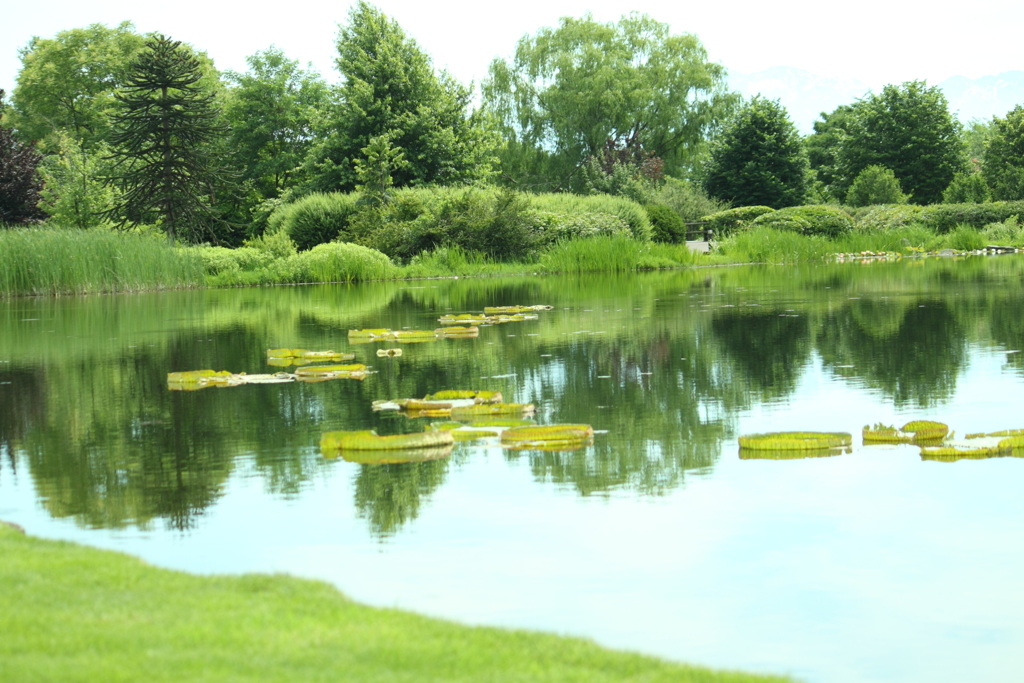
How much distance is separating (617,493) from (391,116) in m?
36.2

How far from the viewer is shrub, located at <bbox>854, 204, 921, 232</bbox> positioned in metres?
40.8

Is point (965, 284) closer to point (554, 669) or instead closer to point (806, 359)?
point (806, 359)

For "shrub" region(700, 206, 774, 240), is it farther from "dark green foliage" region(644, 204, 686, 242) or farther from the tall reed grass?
the tall reed grass

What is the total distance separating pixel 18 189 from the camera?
37.0m

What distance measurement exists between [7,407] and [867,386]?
7033 millimetres

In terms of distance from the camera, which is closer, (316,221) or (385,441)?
(385,441)

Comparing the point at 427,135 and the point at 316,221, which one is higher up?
the point at 427,135

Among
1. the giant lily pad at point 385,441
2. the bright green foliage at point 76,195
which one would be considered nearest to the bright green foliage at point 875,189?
the bright green foliage at point 76,195

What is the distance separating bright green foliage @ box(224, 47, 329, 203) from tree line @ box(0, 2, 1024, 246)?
4.6 inches

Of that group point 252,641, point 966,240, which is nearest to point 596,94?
point 966,240

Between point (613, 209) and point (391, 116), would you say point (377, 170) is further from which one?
point (613, 209)

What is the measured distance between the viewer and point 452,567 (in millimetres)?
4195

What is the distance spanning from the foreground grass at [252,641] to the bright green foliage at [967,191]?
48.0 m

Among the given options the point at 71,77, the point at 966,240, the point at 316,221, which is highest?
the point at 71,77
